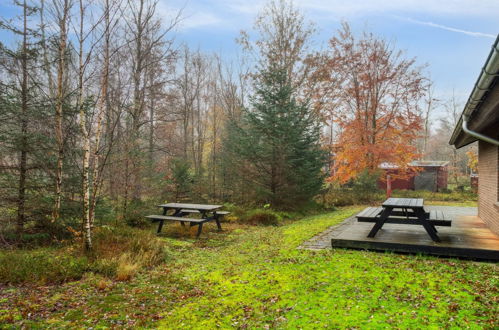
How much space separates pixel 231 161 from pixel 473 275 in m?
10.6

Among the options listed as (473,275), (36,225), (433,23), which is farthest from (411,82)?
(36,225)

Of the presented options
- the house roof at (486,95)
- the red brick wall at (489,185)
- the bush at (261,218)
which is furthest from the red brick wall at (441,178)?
the house roof at (486,95)

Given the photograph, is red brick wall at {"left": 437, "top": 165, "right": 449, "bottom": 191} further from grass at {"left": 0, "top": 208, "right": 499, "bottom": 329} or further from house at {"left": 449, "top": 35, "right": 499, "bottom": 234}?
grass at {"left": 0, "top": 208, "right": 499, "bottom": 329}

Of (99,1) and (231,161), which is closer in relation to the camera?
(99,1)

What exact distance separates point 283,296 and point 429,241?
11.2ft

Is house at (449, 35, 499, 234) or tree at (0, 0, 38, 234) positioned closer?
house at (449, 35, 499, 234)

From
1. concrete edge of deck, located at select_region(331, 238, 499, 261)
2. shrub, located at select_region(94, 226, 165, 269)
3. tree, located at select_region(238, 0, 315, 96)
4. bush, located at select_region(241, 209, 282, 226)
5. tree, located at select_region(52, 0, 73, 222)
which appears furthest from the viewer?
tree, located at select_region(238, 0, 315, 96)

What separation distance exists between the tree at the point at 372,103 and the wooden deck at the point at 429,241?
366 inches

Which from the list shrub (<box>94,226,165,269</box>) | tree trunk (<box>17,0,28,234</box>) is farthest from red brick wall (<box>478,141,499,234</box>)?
tree trunk (<box>17,0,28,234</box>)

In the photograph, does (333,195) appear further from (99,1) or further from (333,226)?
(99,1)

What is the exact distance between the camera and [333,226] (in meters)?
8.69

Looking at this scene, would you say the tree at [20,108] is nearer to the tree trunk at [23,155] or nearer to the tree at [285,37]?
the tree trunk at [23,155]

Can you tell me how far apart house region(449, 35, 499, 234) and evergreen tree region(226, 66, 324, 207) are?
5.83 metres

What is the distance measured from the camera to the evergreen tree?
1246cm
